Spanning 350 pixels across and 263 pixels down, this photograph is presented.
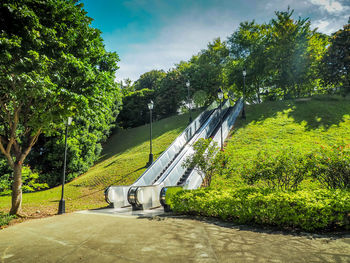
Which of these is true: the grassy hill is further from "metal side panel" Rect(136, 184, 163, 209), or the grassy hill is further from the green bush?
"metal side panel" Rect(136, 184, 163, 209)

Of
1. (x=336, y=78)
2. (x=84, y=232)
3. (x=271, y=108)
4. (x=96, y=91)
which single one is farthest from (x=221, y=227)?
(x=336, y=78)

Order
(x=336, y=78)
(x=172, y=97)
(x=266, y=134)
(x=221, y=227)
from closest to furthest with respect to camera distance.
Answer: (x=221, y=227) → (x=266, y=134) → (x=336, y=78) → (x=172, y=97)

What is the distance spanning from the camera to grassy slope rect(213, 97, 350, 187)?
51.8 feet

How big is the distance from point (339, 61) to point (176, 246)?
107 ft

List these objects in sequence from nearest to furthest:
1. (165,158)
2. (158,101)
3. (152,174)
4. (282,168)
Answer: (282,168) < (152,174) < (165,158) < (158,101)

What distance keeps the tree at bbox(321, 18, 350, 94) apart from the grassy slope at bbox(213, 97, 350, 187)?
263 centimetres

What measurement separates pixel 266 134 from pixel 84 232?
58.3 feet

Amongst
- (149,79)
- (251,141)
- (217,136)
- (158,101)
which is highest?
(149,79)

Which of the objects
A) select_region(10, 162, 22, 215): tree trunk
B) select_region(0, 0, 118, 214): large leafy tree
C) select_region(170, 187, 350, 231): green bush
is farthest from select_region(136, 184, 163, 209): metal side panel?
select_region(10, 162, 22, 215): tree trunk

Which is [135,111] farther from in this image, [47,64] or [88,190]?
[47,64]

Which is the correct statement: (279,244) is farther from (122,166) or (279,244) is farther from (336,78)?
(336,78)

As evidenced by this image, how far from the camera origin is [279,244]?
4.43 metres

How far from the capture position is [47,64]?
28.1ft

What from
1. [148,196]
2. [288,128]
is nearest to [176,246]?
[148,196]
